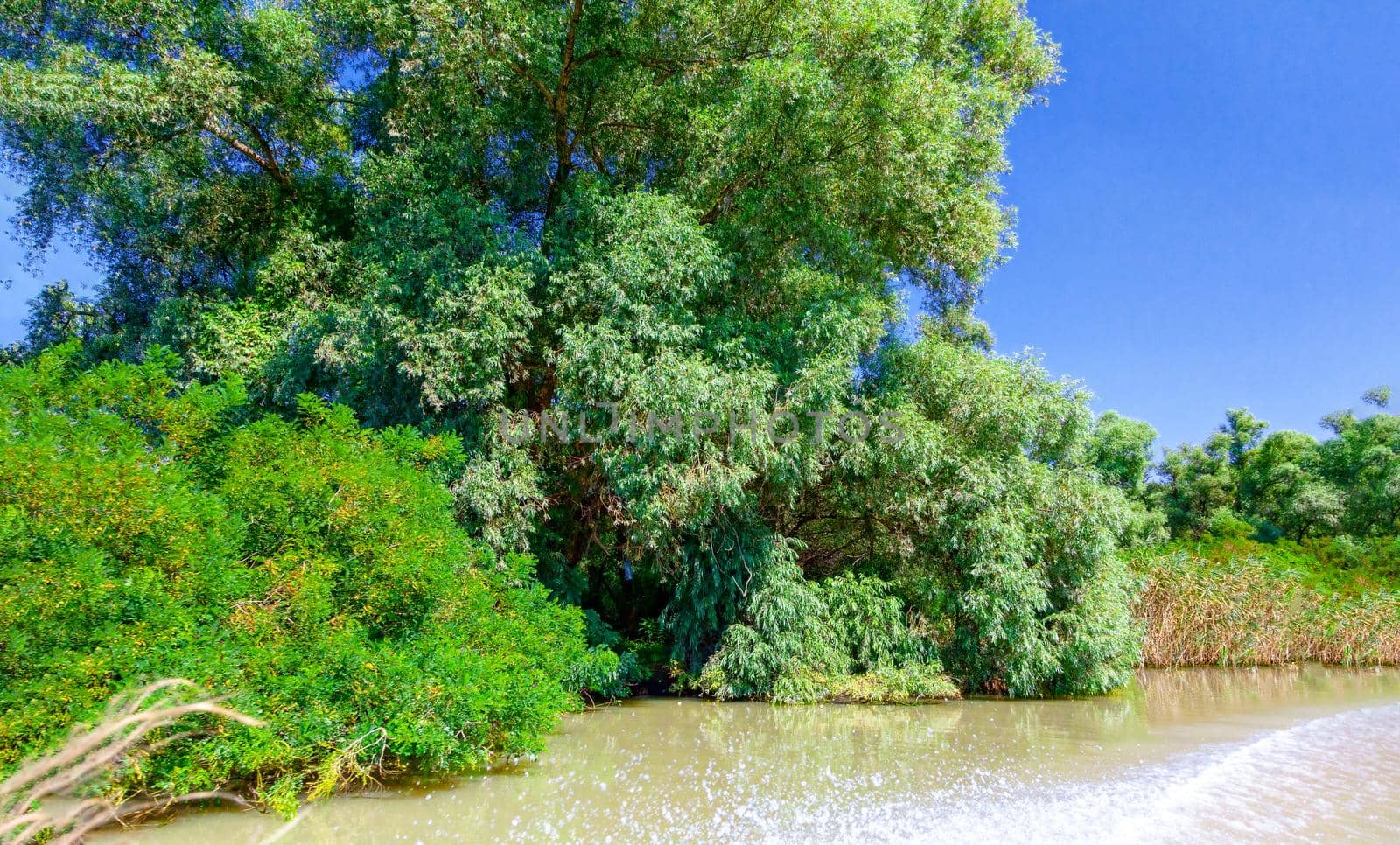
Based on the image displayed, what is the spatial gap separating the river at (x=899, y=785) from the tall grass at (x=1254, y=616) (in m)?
4.93

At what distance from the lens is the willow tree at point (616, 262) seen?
9.81 meters

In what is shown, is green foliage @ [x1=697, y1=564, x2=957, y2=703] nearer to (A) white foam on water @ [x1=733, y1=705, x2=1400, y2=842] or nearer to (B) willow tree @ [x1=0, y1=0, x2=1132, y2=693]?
(B) willow tree @ [x1=0, y1=0, x2=1132, y2=693]

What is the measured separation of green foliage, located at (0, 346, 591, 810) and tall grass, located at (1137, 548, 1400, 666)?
511 inches

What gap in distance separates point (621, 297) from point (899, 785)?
6333 millimetres

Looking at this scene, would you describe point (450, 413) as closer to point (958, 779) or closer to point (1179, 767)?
point (958, 779)

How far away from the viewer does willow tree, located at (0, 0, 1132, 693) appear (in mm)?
9812

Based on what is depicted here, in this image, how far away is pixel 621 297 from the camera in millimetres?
9844

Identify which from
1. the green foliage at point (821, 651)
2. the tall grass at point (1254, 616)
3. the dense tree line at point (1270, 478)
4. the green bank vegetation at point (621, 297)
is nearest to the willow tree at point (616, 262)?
the green bank vegetation at point (621, 297)

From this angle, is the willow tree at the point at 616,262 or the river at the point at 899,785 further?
the willow tree at the point at 616,262

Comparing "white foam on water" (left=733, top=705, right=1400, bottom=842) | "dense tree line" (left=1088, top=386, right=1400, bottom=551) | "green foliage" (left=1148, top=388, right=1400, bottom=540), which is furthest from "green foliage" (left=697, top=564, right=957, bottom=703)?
"green foliage" (left=1148, top=388, right=1400, bottom=540)

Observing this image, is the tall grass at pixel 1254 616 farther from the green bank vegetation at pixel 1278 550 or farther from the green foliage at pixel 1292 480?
the green foliage at pixel 1292 480

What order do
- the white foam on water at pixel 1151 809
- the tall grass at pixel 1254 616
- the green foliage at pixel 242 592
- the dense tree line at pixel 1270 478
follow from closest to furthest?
the green foliage at pixel 242 592
the white foam on water at pixel 1151 809
the tall grass at pixel 1254 616
the dense tree line at pixel 1270 478

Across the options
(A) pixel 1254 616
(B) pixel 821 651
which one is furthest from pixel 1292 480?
(B) pixel 821 651

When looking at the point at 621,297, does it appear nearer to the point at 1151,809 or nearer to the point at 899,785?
the point at 899,785
